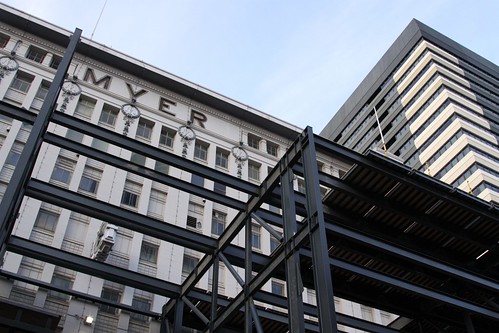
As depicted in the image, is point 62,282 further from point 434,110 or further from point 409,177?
point 434,110

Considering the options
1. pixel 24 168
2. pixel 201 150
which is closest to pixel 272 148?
pixel 201 150

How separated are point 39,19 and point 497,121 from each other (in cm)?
6881

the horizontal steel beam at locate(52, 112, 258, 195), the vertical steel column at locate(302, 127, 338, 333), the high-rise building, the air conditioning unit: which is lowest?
the vertical steel column at locate(302, 127, 338, 333)

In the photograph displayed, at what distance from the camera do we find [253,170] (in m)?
41.4

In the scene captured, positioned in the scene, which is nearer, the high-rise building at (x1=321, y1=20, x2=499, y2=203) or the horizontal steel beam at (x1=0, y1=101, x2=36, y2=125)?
the horizontal steel beam at (x1=0, y1=101, x2=36, y2=125)

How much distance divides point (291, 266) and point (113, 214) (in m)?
7.63

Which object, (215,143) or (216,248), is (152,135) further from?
(216,248)

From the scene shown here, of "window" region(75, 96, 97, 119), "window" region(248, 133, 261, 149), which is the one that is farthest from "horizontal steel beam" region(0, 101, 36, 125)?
"window" region(248, 133, 261, 149)

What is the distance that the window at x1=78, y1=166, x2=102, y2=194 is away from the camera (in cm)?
3252

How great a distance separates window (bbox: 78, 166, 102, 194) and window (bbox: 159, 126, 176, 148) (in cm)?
594

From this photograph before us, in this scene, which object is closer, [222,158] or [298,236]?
[298,236]

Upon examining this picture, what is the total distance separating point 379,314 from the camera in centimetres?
3884

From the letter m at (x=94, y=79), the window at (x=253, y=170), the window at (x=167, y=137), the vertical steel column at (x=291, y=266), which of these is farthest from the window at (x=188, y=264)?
the vertical steel column at (x=291, y=266)

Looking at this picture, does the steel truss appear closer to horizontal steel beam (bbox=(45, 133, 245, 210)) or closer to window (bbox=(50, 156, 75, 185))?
horizontal steel beam (bbox=(45, 133, 245, 210))
